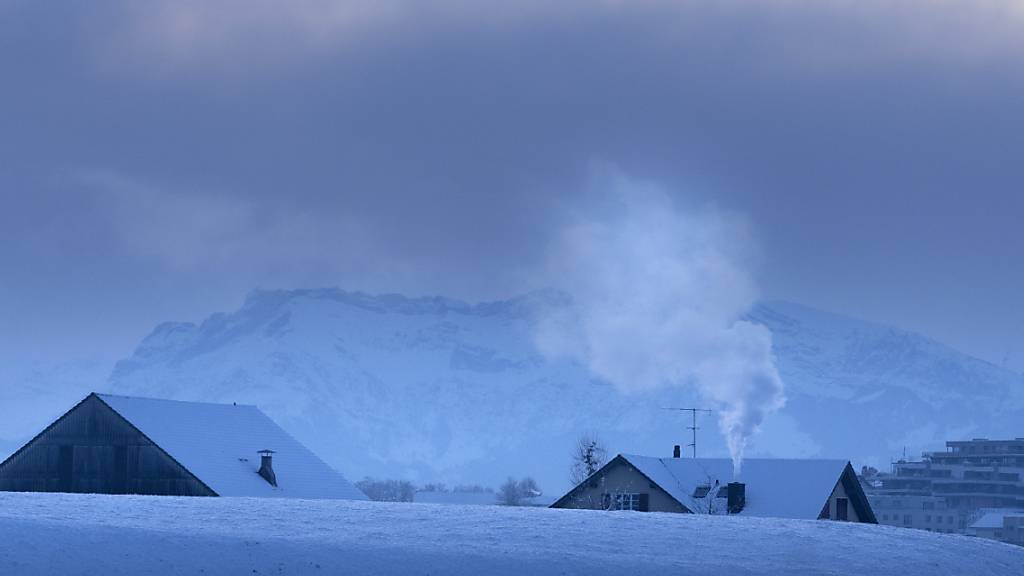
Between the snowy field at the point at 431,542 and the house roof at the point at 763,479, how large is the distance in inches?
1340

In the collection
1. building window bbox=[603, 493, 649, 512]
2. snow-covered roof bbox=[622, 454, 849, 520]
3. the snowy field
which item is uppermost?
snow-covered roof bbox=[622, 454, 849, 520]

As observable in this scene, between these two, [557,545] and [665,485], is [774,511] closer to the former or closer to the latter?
[665,485]

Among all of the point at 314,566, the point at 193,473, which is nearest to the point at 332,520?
the point at 314,566

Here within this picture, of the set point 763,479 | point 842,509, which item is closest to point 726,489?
point 763,479

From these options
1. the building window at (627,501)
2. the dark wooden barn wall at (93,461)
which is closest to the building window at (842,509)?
the building window at (627,501)

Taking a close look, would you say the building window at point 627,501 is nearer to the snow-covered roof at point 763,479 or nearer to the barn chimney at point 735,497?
the snow-covered roof at point 763,479

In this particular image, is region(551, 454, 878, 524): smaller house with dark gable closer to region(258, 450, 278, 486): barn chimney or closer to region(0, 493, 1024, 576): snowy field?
region(258, 450, 278, 486): barn chimney

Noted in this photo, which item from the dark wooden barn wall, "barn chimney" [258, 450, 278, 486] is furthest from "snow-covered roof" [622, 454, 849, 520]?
the dark wooden barn wall

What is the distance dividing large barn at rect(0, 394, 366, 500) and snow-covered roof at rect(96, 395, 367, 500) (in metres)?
0.06

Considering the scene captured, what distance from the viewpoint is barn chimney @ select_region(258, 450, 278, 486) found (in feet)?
325

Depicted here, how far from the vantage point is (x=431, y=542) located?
47.7 m

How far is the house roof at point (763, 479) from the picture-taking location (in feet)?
313

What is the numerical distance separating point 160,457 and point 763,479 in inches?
1359

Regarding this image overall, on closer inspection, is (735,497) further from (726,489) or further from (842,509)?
(842,509)
